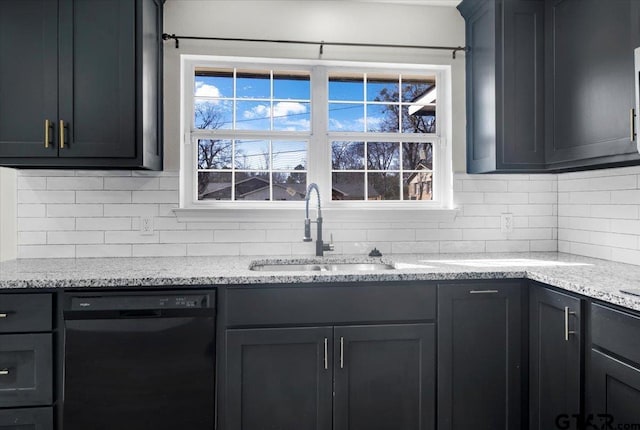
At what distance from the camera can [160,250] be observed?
258 centimetres

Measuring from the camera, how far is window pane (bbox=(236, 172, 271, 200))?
274 centimetres

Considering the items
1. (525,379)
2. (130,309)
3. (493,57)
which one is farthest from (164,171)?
(525,379)

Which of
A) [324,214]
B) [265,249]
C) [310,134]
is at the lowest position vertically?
[265,249]

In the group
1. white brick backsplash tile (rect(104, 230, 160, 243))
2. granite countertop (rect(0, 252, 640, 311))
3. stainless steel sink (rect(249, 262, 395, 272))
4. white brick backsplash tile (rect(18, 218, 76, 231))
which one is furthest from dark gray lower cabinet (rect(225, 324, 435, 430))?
white brick backsplash tile (rect(18, 218, 76, 231))

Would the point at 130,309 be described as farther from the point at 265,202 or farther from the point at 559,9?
the point at 559,9

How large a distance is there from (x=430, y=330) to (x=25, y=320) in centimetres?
178

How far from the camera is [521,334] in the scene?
202 centimetres

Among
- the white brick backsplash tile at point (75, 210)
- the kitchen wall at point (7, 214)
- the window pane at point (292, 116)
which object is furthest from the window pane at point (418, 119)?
the kitchen wall at point (7, 214)

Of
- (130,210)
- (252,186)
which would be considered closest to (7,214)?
(130,210)

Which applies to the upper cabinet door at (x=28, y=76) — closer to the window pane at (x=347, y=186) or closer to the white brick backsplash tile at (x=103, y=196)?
the white brick backsplash tile at (x=103, y=196)

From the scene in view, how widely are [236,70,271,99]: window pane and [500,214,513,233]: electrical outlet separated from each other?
172 centimetres

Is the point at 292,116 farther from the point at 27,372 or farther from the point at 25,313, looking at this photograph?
the point at 27,372

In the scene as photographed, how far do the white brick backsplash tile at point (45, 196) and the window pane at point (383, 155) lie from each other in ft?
6.02

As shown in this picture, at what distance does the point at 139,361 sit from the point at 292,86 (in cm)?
184
